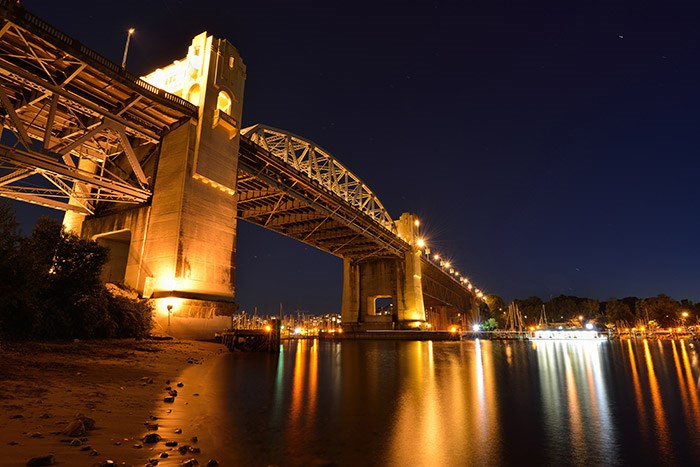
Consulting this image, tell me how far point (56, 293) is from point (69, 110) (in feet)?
48.5

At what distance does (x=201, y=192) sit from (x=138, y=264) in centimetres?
667

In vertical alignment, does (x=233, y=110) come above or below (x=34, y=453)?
above

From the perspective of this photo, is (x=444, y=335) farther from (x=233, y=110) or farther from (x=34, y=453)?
(x=34, y=453)

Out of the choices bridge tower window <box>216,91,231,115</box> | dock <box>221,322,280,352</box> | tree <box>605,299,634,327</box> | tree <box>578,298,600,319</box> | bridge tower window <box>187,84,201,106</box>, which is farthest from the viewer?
tree <box>578,298,600,319</box>

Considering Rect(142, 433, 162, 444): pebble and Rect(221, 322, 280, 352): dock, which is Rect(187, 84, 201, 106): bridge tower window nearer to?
Rect(221, 322, 280, 352): dock

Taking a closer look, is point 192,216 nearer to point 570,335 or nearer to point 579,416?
point 579,416

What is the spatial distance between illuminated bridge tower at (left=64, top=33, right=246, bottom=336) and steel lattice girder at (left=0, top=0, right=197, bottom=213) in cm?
168

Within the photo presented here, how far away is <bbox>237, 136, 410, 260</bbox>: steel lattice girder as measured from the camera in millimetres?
37625

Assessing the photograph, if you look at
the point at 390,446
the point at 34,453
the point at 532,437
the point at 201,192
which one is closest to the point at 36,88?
the point at 201,192

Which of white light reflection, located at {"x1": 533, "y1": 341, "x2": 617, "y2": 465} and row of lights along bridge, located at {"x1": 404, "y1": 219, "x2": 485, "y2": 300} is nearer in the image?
white light reflection, located at {"x1": 533, "y1": 341, "x2": 617, "y2": 465}

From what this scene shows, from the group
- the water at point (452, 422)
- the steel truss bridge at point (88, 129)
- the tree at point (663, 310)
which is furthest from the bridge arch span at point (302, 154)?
the tree at point (663, 310)

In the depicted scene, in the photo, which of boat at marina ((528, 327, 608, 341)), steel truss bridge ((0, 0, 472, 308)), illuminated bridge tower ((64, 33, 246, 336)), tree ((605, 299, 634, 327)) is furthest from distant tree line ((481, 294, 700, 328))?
illuminated bridge tower ((64, 33, 246, 336))

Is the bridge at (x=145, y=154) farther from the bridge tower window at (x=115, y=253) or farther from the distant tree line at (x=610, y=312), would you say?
the distant tree line at (x=610, y=312)

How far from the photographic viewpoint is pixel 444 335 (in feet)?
205
